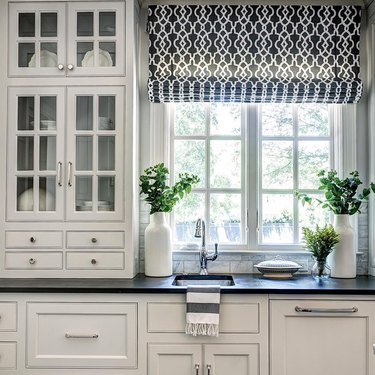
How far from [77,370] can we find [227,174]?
1516 mm

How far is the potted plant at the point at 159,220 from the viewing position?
2.88 meters

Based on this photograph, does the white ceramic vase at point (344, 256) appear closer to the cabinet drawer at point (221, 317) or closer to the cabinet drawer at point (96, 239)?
the cabinet drawer at point (221, 317)

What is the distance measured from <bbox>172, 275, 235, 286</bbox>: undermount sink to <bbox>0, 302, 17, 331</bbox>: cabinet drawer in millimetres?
943

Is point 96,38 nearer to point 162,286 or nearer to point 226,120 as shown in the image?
point 226,120

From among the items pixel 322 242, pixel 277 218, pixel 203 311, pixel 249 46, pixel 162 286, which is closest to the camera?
pixel 203 311

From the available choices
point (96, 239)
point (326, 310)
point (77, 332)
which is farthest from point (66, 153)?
point (326, 310)

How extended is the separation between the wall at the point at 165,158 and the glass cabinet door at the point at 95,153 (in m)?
0.33

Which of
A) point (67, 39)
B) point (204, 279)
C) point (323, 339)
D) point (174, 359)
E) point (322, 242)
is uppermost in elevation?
point (67, 39)

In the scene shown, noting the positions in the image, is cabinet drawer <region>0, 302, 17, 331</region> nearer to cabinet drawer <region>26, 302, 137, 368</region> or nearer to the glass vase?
cabinet drawer <region>26, 302, 137, 368</region>

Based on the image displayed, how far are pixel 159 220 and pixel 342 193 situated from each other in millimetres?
1134

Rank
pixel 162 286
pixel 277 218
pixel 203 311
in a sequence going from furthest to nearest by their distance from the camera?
pixel 277 218, pixel 162 286, pixel 203 311

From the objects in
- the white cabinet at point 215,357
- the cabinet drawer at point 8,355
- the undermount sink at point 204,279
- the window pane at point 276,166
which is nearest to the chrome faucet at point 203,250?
the undermount sink at point 204,279

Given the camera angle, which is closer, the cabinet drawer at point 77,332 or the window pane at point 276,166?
the cabinet drawer at point 77,332

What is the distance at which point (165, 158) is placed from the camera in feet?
10.3
